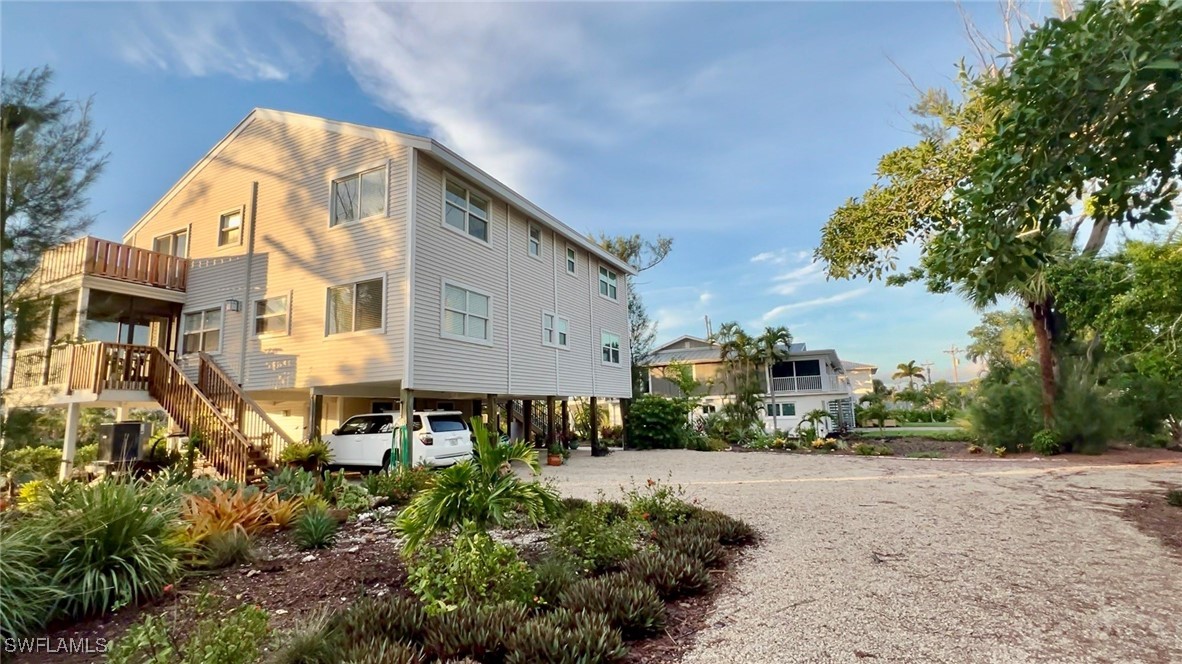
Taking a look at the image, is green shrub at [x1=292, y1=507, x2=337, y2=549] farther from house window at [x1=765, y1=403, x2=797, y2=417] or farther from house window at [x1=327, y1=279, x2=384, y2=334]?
house window at [x1=765, y1=403, x2=797, y2=417]

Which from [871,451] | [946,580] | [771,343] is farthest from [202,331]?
[771,343]

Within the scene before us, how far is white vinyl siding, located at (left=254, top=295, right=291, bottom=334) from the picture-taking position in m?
12.6

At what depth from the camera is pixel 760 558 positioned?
18.0 feet

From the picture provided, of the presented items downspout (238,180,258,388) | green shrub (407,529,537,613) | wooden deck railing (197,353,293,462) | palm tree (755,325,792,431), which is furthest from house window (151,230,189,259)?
palm tree (755,325,792,431)

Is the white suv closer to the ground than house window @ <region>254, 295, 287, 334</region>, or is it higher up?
closer to the ground

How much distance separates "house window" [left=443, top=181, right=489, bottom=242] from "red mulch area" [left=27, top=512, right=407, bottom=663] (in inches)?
322

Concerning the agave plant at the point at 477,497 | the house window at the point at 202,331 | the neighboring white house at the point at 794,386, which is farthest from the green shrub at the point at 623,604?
the neighboring white house at the point at 794,386

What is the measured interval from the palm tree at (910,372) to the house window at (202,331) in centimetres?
5201

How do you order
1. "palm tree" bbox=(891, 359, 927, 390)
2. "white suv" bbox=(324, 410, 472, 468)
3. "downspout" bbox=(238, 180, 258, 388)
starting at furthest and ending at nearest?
"palm tree" bbox=(891, 359, 927, 390)
"downspout" bbox=(238, 180, 258, 388)
"white suv" bbox=(324, 410, 472, 468)

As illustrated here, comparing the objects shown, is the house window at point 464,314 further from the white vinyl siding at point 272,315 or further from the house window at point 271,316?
the house window at point 271,316

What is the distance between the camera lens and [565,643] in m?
3.09

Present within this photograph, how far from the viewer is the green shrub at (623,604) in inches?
143

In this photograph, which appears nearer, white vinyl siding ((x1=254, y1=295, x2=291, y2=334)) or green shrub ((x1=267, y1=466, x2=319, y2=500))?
green shrub ((x1=267, y1=466, x2=319, y2=500))

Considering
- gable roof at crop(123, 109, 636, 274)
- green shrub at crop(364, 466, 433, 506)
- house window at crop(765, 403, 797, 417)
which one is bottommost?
green shrub at crop(364, 466, 433, 506)
